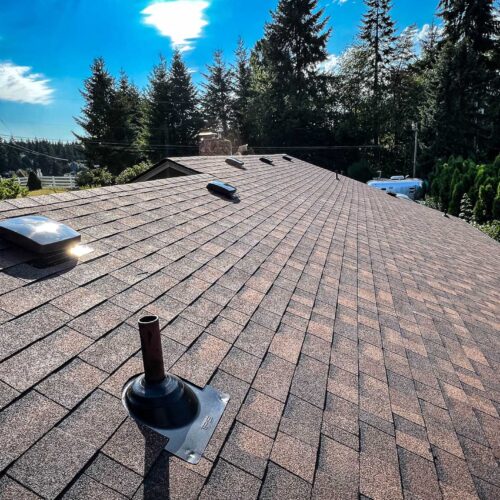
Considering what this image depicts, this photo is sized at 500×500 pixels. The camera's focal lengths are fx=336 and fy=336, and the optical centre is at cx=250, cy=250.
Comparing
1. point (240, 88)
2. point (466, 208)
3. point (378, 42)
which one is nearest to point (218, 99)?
point (240, 88)

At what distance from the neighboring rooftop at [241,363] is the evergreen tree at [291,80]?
32272mm

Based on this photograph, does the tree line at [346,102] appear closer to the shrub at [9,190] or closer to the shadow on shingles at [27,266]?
the shrub at [9,190]

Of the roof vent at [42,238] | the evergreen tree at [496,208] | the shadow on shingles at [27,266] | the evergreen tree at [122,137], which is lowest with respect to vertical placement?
the evergreen tree at [496,208]

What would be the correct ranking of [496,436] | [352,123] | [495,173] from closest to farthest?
[496,436] < [495,173] < [352,123]

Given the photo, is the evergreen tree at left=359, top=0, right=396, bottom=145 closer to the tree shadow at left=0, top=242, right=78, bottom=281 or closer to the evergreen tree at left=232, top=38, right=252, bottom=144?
the evergreen tree at left=232, top=38, right=252, bottom=144

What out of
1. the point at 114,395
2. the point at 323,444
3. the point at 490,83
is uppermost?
the point at 490,83

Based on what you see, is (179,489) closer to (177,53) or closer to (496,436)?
(496,436)

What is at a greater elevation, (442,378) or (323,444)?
(323,444)

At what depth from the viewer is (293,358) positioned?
89.6 inches

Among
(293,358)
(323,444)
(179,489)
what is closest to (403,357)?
Result: (293,358)

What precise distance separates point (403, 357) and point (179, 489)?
83.7 inches

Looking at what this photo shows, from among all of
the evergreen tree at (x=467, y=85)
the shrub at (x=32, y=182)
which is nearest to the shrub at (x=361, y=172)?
the evergreen tree at (x=467, y=85)

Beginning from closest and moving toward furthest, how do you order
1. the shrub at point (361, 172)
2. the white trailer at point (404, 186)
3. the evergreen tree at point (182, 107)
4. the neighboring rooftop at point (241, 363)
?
the neighboring rooftop at point (241, 363) → the white trailer at point (404, 186) → the shrub at point (361, 172) → the evergreen tree at point (182, 107)

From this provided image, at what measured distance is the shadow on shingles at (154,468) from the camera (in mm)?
1191
